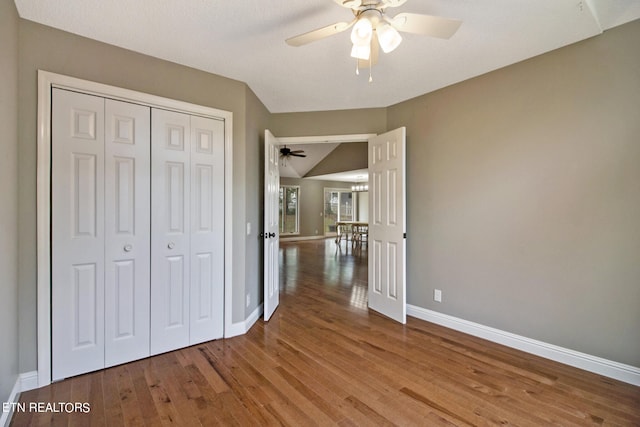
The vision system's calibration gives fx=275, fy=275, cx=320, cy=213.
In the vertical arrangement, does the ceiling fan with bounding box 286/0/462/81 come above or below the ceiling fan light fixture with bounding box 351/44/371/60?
above

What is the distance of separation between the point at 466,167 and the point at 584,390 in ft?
6.32

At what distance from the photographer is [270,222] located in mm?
3084

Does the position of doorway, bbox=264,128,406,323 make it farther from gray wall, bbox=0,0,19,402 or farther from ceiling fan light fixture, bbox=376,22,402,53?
gray wall, bbox=0,0,19,402

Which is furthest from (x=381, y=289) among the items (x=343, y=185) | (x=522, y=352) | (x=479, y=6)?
(x=343, y=185)

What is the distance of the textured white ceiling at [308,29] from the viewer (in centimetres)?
173

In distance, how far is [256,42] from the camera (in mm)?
2098

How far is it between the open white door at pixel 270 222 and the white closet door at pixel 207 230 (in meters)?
0.50

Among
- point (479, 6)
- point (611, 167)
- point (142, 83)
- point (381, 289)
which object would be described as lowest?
point (381, 289)

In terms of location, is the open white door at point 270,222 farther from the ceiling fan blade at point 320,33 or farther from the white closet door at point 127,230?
the ceiling fan blade at point 320,33

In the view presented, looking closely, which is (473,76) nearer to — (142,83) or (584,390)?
(584,390)

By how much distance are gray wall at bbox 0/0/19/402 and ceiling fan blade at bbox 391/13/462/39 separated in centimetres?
220

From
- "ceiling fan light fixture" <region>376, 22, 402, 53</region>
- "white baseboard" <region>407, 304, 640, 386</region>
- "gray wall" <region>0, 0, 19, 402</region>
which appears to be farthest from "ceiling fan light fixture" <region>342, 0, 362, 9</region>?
→ "white baseboard" <region>407, 304, 640, 386</region>

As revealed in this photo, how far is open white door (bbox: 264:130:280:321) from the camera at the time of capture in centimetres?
299

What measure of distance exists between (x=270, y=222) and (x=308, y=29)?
73.5 inches
